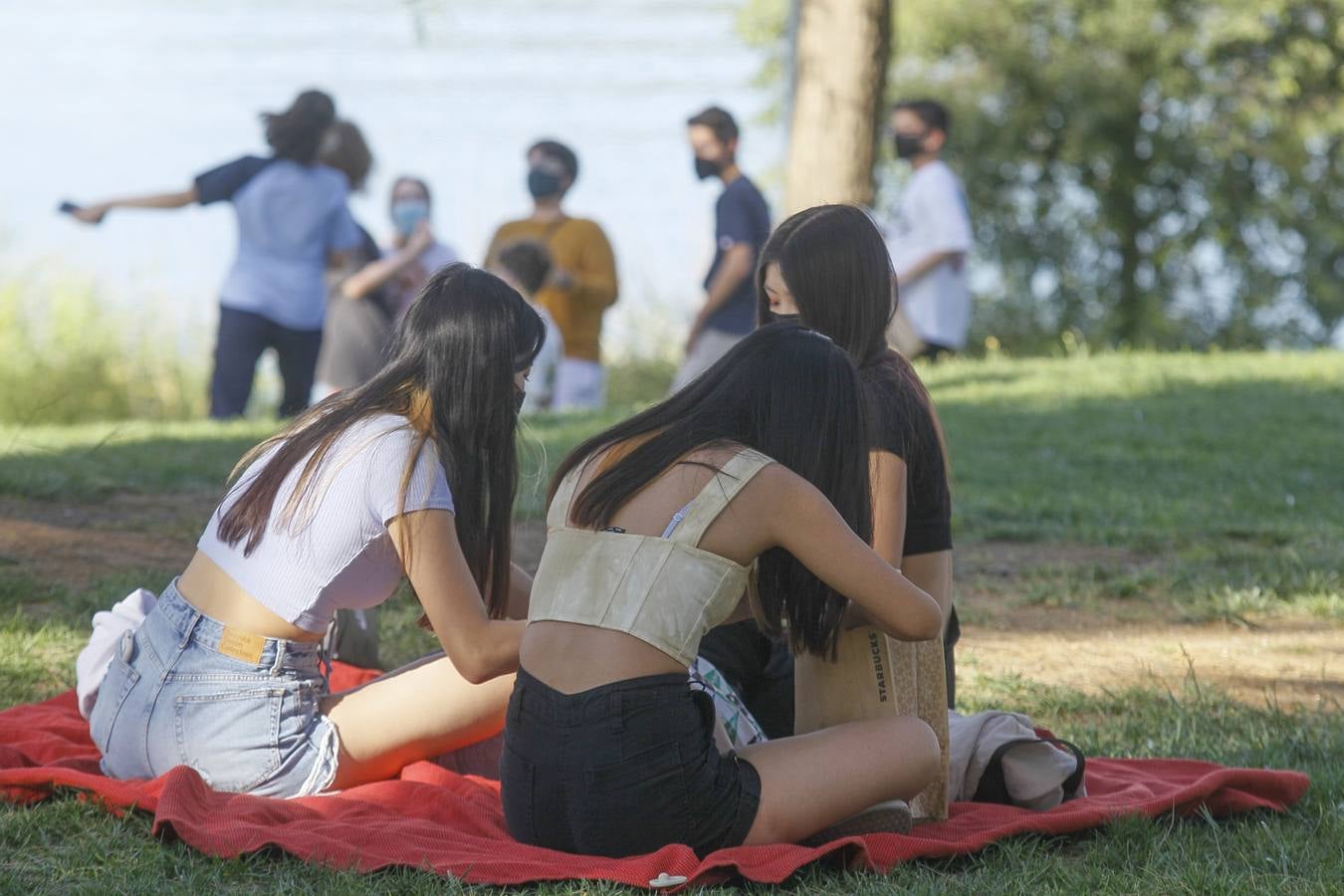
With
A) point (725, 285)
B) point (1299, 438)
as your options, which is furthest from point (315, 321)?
point (1299, 438)

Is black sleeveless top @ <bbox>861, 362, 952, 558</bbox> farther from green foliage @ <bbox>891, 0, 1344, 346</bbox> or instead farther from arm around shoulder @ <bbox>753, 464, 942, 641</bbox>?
green foliage @ <bbox>891, 0, 1344, 346</bbox>

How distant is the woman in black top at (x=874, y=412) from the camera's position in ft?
11.5

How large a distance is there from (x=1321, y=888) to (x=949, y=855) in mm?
661

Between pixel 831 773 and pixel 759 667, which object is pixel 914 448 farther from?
pixel 831 773

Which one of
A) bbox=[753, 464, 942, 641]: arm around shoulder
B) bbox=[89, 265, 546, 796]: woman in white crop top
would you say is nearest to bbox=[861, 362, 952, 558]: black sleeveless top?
bbox=[753, 464, 942, 641]: arm around shoulder

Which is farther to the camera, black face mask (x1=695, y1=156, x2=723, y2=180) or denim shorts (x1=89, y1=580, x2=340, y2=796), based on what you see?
black face mask (x1=695, y1=156, x2=723, y2=180)

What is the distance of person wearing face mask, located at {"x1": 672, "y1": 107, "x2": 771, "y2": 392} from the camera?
8352mm

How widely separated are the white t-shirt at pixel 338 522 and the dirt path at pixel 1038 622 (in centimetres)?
210

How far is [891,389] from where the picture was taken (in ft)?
11.7

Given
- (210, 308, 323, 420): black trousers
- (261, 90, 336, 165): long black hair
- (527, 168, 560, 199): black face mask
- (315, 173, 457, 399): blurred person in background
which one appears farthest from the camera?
(527, 168, 560, 199): black face mask

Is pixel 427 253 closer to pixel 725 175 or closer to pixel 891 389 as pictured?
pixel 725 175

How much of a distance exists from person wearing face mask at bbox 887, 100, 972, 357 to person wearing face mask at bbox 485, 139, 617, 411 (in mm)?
1698

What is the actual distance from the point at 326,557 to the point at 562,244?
617 cm

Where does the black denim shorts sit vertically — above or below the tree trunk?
below
